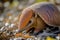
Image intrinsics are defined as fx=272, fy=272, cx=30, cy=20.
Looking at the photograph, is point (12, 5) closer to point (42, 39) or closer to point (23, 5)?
point (23, 5)

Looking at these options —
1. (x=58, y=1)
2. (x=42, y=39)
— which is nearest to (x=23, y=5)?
(x=58, y=1)

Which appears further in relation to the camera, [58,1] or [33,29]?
[58,1]

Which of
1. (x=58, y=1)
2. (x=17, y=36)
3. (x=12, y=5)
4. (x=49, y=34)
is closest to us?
(x=17, y=36)

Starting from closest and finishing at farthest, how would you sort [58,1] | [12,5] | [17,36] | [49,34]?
[17,36], [49,34], [58,1], [12,5]

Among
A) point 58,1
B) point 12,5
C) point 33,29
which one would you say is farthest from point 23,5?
point 33,29

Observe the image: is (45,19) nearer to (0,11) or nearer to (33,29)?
(33,29)

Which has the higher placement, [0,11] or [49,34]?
[0,11]

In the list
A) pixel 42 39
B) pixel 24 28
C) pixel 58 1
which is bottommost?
pixel 42 39
